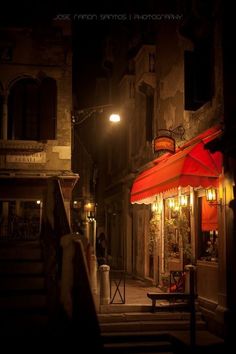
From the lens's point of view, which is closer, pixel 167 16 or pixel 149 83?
pixel 167 16

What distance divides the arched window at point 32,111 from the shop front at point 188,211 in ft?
14.2

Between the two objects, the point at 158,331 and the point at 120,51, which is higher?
the point at 120,51

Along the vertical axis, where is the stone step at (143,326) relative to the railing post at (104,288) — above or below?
below

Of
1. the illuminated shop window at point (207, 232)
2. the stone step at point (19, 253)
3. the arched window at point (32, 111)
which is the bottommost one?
the stone step at point (19, 253)

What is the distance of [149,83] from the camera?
18.1 m

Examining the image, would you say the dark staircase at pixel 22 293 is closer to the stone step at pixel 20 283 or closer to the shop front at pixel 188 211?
the stone step at pixel 20 283

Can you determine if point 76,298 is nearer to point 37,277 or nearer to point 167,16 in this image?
point 37,277

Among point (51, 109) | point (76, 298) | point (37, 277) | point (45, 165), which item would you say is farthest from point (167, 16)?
point (76, 298)

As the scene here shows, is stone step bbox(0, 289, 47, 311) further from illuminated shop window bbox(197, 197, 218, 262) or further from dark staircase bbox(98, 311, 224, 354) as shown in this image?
illuminated shop window bbox(197, 197, 218, 262)

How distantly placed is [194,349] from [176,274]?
4203 mm

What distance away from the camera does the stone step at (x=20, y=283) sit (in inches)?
375

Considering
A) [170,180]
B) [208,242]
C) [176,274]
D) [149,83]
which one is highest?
[149,83]

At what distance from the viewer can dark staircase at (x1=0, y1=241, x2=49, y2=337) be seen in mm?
8391

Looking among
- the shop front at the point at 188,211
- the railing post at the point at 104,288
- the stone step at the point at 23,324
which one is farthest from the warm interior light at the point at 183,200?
the stone step at the point at 23,324
